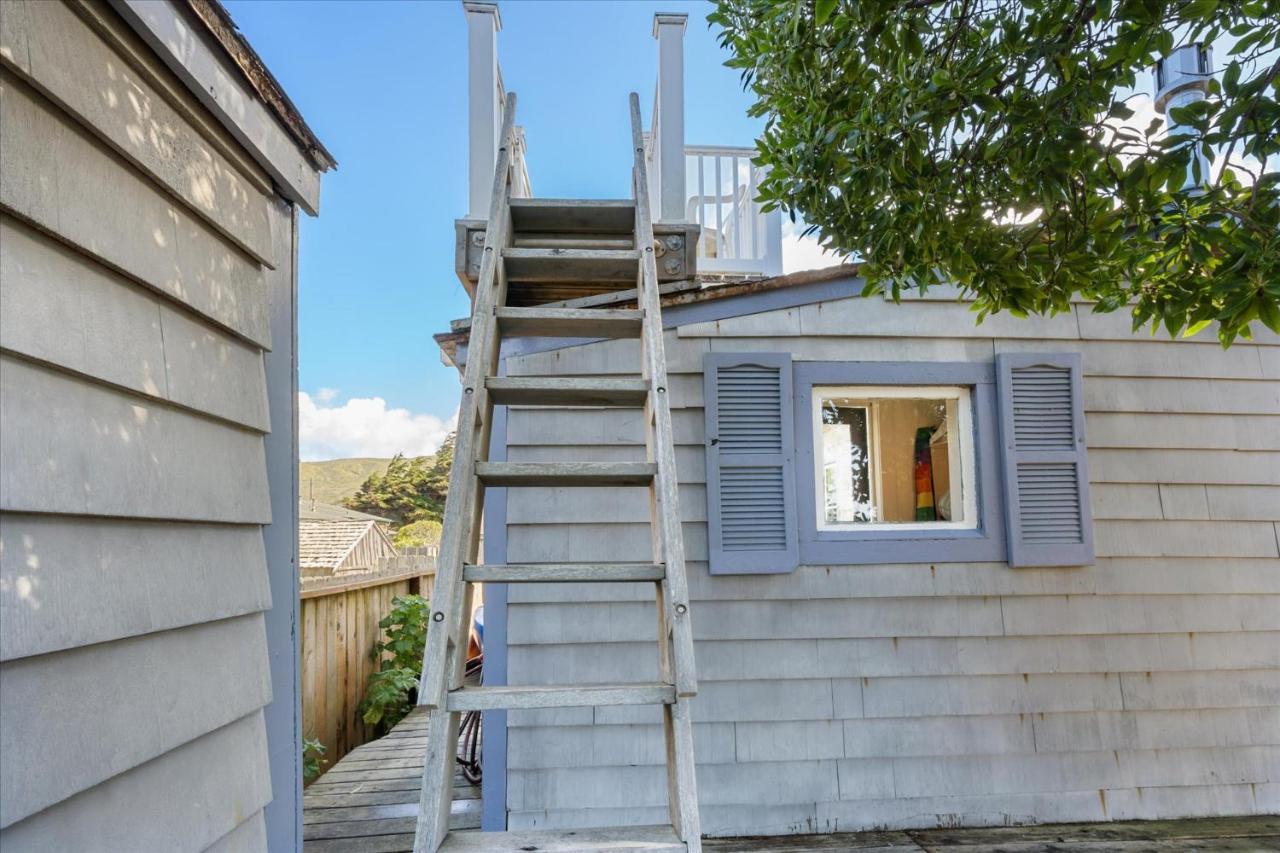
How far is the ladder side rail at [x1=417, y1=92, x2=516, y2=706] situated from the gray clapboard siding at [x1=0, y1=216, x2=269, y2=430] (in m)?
0.51

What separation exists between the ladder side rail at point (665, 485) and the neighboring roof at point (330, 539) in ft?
26.5

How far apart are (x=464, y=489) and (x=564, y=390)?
1.18 ft

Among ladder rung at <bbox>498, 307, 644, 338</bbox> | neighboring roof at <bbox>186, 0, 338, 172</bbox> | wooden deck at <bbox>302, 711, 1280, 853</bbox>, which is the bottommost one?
wooden deck at <bbox>302, 711, 1280, 853</bbox>

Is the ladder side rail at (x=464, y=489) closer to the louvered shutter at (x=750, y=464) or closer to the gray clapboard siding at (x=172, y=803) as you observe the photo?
the gray clapboard siding at (x=172, y=803)

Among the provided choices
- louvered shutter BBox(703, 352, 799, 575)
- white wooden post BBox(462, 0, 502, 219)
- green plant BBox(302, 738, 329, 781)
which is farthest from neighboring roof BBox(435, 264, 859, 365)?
green plant BBox(302, 738, 329, 781)

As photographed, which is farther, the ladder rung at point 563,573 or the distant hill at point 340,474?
the distant hill at point 340,474

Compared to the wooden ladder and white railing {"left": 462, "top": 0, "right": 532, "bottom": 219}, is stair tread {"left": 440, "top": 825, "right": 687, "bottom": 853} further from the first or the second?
white railing {"left": 462, "top": 0, "right": 532, "bottom": 219}

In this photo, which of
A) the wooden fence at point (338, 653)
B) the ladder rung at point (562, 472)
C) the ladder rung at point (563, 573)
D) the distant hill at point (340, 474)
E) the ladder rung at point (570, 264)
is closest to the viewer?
the ladder rung at point (563, 573)

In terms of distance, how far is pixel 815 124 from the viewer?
6.74 feet

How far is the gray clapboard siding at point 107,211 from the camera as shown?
0.97 metres

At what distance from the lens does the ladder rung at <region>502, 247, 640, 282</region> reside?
2.07 meters

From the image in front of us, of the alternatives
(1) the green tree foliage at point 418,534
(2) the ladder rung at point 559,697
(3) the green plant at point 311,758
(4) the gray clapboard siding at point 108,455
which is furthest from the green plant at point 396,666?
(1) the green tree foliage at point 418,534

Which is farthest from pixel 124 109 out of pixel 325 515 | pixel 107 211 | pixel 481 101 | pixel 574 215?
pixel 325 515

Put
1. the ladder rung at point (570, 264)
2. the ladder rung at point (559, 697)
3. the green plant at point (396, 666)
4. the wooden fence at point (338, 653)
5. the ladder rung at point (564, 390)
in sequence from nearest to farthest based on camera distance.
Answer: the ladder rung at point (559, 697) → the ladder rung at point (564, 390) → the ladder rung at point (570, 264) → the wooden fence at point (338, 653) → the green plant at point (396, 666)
